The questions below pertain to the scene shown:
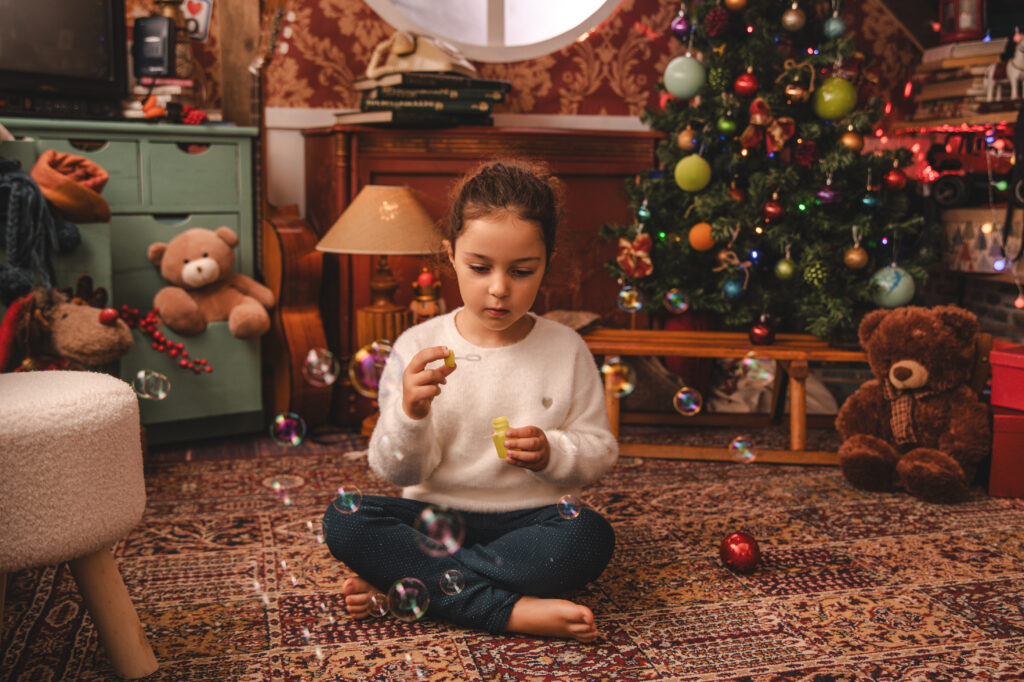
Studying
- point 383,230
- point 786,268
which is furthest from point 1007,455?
point 383,230

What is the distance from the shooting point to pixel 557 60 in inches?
127

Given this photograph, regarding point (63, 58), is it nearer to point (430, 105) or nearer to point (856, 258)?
point (430, 105)

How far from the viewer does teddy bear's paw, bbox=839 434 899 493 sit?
85.2 inches

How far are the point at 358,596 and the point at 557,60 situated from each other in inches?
90.2

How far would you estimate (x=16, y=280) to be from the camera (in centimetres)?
200

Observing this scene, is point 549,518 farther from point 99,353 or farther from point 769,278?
point 769,278

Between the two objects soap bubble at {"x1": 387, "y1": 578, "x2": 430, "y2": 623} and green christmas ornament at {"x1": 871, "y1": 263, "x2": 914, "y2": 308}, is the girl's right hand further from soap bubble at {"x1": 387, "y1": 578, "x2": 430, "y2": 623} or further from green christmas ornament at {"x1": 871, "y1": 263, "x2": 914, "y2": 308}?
green christmas ornament at {"x1": 871, "y1": 263, "x2": 914, "y2": 308}

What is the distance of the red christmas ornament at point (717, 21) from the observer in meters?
2.63

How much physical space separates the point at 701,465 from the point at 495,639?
3.80 ft

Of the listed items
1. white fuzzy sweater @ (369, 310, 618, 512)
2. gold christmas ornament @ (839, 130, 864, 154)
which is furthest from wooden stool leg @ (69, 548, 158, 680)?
gold christmas ornament @ (839, 130, 864, 154)

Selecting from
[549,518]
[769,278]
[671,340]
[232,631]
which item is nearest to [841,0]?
[769,278]

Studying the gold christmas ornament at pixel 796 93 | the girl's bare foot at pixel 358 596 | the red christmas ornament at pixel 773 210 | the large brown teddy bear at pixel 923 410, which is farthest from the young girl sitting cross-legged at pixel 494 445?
the gold christmas ornament at pixel 796 93

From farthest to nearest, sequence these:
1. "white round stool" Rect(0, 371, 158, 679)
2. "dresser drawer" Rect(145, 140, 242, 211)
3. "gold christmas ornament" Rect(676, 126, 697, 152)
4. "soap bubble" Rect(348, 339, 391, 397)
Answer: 1. "gold christmas ornament" Rect(676, 126, 697, 152)
2. "dresser drawer" Rect(145, 140, 242, 211)
3. "soap bubble" Rect(348, 339, 391, 397)
4. "white round stool" Rect(0, 371, 158, 679)

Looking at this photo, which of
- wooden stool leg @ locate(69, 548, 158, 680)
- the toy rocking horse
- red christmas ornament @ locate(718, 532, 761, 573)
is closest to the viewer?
wooden stool leg @ locate(69, 548, 158, 680)
